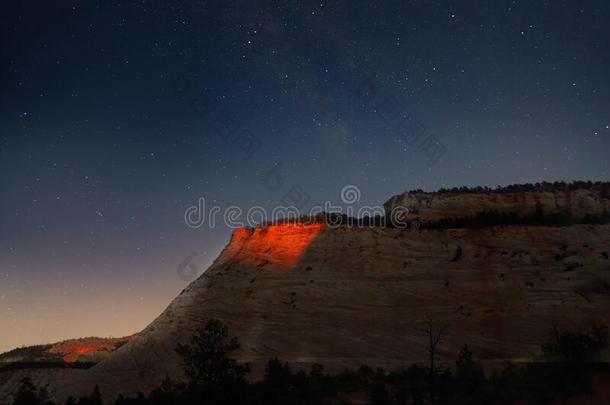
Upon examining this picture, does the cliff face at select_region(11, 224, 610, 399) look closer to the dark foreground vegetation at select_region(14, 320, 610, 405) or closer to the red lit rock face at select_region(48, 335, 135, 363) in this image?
the dark foreground vegetation at select_region(14, 320, 610, 405)

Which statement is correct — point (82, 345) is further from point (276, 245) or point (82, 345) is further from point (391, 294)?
point (391, 294)

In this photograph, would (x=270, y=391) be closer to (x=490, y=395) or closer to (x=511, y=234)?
(x=490, y=395)

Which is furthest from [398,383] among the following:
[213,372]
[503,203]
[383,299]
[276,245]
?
[503,203]

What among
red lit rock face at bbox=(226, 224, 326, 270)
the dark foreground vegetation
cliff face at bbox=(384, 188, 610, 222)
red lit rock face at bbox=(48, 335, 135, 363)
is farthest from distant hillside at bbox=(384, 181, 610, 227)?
red lit rock face at bbox=(48, 335, 135, 363)

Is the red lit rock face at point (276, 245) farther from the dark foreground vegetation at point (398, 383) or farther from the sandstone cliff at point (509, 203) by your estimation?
the dark foreground vegetation at point (398, 383)

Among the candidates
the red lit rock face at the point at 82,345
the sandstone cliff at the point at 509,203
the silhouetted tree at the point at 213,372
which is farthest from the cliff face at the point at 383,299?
the red lit rock face at the point at 82,345

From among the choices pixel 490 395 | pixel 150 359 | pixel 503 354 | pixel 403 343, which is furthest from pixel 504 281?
pixel 150 359
